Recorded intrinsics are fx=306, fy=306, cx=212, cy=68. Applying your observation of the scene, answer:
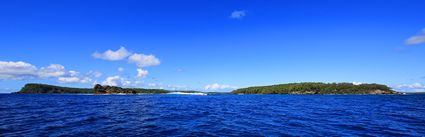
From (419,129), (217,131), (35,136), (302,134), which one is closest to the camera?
(35,136)

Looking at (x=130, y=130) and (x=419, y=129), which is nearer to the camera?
(x=130, y=130)

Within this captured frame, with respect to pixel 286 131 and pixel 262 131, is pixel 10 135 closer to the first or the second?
pixel 262 131

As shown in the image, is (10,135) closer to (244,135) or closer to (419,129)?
(244,135)

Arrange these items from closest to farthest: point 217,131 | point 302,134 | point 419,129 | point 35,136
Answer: point 35,136
point 302,134
point 217,131
point 419,129

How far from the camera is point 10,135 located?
76.3 ft

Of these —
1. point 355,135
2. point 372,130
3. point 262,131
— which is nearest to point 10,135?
point 262,131

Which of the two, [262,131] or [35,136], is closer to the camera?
[35,136]

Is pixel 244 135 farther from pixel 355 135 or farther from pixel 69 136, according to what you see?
pixel 69 136

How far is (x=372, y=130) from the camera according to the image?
2758 cm

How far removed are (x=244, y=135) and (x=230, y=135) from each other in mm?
1105

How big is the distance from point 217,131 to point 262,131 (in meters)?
3.85

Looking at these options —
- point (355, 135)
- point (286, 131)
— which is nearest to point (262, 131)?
point (286, 131)

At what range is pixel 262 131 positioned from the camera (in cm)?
2609

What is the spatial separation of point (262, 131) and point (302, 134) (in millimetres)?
3313
